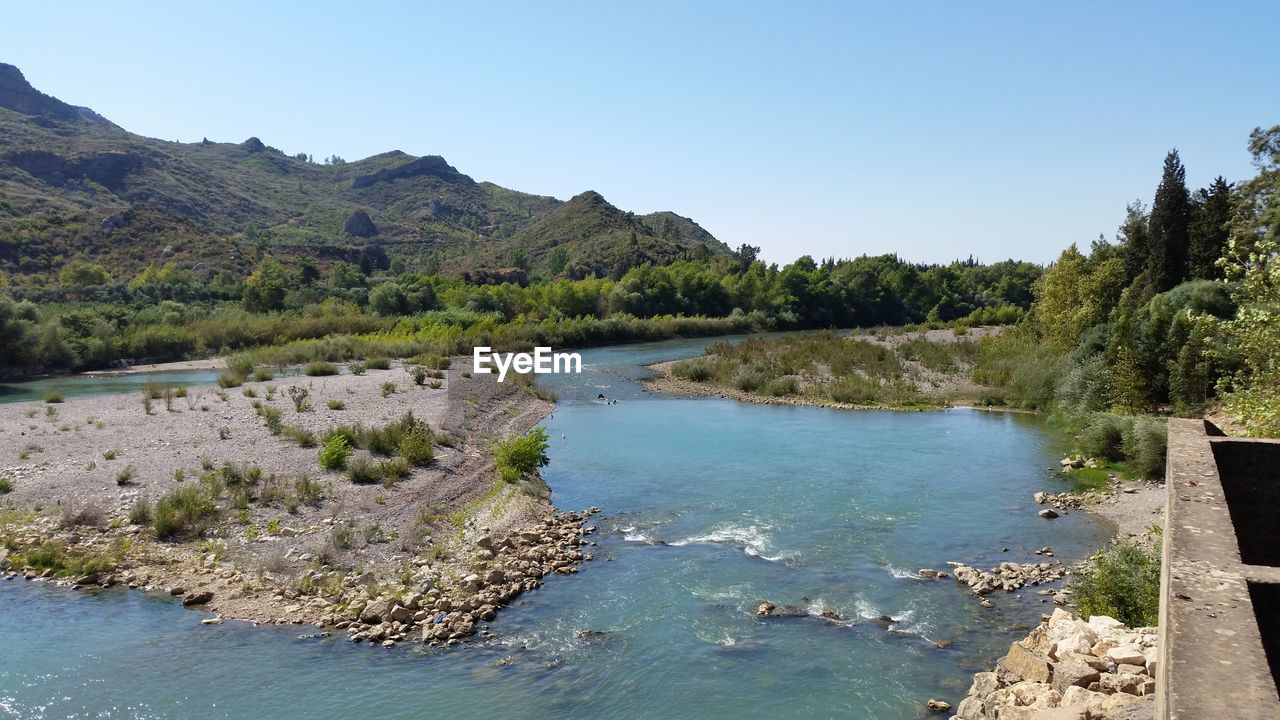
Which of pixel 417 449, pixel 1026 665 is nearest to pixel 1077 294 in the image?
pixel 417 449

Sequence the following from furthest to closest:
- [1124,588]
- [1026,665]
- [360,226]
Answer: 1. [360,226]
2. [1124,588]
3. [1026,665]

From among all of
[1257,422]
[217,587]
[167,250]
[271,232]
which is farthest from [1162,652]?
[271,232]

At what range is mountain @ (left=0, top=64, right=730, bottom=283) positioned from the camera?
3376 inches

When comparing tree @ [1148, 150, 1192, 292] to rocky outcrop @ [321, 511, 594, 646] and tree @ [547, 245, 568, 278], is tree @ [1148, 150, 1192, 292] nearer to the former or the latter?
rocky outcrop @ [321, 511, 594, 646]

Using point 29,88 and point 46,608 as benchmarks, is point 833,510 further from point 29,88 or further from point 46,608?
point 29,88

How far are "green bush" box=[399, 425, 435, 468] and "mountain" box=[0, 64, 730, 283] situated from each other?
69.5 meters

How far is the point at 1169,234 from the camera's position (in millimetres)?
32906

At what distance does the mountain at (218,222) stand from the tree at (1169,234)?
251 feet

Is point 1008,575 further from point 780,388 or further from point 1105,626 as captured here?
point 780,388

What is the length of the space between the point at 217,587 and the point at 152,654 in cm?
237

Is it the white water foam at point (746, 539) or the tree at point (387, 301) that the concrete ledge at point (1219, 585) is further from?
the tree at point (387, 301)

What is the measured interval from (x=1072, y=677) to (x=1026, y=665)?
1.59 m

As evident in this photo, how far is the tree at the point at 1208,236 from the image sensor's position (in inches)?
1232

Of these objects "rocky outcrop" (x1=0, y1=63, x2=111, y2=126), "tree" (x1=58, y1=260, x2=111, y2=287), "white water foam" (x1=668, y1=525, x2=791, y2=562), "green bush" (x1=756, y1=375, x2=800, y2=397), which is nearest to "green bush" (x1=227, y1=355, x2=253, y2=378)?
"green bush" (x1=756, y1=375, x2=800, y2=397)
